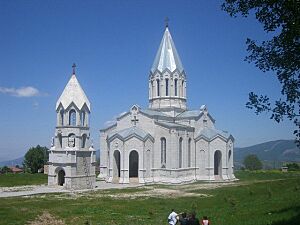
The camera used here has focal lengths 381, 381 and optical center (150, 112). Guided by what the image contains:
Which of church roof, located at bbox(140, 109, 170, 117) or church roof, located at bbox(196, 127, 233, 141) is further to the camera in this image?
church roof, located at bbox(196, 127, 233, 141)

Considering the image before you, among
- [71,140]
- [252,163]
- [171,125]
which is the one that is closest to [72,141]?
[71,140]

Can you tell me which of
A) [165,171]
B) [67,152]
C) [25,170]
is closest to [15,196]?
[67,152]

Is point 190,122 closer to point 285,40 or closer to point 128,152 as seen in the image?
point 128,152

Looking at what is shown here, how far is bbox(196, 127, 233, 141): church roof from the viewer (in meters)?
46.1

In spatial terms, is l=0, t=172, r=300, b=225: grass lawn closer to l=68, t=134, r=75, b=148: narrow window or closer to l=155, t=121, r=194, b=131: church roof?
l=68, t=134, r=75, b=148: narrow window

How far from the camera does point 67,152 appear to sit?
35188mm

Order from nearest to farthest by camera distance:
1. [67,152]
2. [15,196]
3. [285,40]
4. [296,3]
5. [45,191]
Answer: [296,3], [285,40], [15,196], [45,191], [67,152]

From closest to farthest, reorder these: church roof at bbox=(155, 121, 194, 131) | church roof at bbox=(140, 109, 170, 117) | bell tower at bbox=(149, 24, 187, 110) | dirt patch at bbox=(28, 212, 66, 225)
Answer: dirt patch at bbox=(28, 212, 66, 225) < church roof at bbox=(155, 121, 194, 131) < church roof at bbox=(140, 109, 170, 117) < bell tower at bbox=(149, 24, 187, 110)

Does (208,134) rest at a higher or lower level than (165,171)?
higher

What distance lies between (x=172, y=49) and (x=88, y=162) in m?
20.2

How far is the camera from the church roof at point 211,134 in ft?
151

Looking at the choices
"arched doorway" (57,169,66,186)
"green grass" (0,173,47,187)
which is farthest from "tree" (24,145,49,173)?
"arched doorway" (57,169,66,186)

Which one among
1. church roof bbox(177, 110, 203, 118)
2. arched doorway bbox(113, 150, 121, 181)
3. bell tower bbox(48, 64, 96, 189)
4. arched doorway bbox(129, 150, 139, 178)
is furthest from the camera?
church roof bbox(177, 110, 203, 118)

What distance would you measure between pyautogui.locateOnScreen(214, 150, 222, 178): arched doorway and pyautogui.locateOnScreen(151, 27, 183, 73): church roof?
11.6 meters
